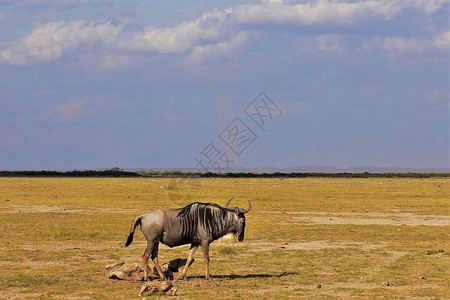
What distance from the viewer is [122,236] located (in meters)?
24.3

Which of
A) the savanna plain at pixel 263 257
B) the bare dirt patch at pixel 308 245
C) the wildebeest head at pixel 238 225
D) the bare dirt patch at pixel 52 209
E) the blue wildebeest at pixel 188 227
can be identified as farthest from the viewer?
the bare dirt patch at pixel 52 209

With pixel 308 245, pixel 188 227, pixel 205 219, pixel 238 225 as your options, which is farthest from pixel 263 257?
pixel 188 227

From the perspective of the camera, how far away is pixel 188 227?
14.7m

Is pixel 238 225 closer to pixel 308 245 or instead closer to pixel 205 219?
pixel 205 219

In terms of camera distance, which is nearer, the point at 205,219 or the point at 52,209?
the point at 205,219

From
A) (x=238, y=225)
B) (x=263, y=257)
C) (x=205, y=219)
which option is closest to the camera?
(x=205, y=219)

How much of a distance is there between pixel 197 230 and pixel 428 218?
22205mm

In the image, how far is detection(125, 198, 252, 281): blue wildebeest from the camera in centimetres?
1445

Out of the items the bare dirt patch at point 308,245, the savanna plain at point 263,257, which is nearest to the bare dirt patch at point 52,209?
the savanna plain at point 263,257

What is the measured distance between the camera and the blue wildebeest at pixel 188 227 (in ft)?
47.4

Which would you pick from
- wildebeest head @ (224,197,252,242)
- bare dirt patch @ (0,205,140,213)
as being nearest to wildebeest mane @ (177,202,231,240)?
wildebeest head @ (224,197,252,242)

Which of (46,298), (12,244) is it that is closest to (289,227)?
(12,244)

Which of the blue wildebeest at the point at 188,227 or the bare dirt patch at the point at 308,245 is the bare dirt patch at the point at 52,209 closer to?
the bare dirt patch at the point at 308,245

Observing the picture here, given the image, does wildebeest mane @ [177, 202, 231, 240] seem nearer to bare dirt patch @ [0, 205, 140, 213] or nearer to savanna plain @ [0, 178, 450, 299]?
savanna plain @ [0, 178, 450, 299]
